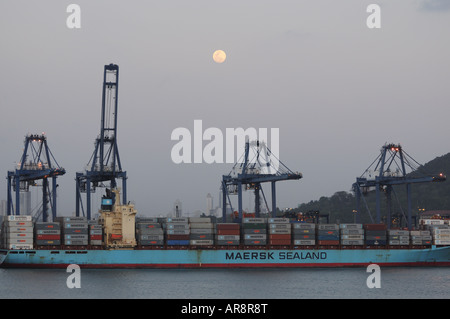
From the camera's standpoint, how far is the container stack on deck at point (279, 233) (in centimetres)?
8725

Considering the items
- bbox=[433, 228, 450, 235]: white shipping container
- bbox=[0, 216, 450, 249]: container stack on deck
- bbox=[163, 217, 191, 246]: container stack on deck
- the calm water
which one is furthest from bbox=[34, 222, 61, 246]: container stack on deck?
bbox=[433, 228, 450, 235]: white shipping container

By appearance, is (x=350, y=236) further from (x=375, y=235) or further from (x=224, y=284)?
(x=224, y=284)

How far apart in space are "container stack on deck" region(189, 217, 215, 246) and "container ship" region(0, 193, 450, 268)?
115 millimetres

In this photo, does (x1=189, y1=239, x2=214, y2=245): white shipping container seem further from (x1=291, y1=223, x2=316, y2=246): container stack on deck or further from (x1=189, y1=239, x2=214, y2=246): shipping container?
(x1=291, y1=223, x2=316, y2=246): container stack on deck

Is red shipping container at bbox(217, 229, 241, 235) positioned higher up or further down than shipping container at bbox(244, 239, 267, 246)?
higher up

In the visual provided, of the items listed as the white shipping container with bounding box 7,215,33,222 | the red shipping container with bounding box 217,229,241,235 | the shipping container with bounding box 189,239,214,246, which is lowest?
the shipping container with bounding box 189,239,214,246

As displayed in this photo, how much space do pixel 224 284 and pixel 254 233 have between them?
1711cm

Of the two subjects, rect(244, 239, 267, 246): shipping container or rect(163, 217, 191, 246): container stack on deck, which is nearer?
rect(163, 217, 191, 246): container stack on deck

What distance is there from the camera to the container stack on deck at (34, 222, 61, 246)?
3211 inches
